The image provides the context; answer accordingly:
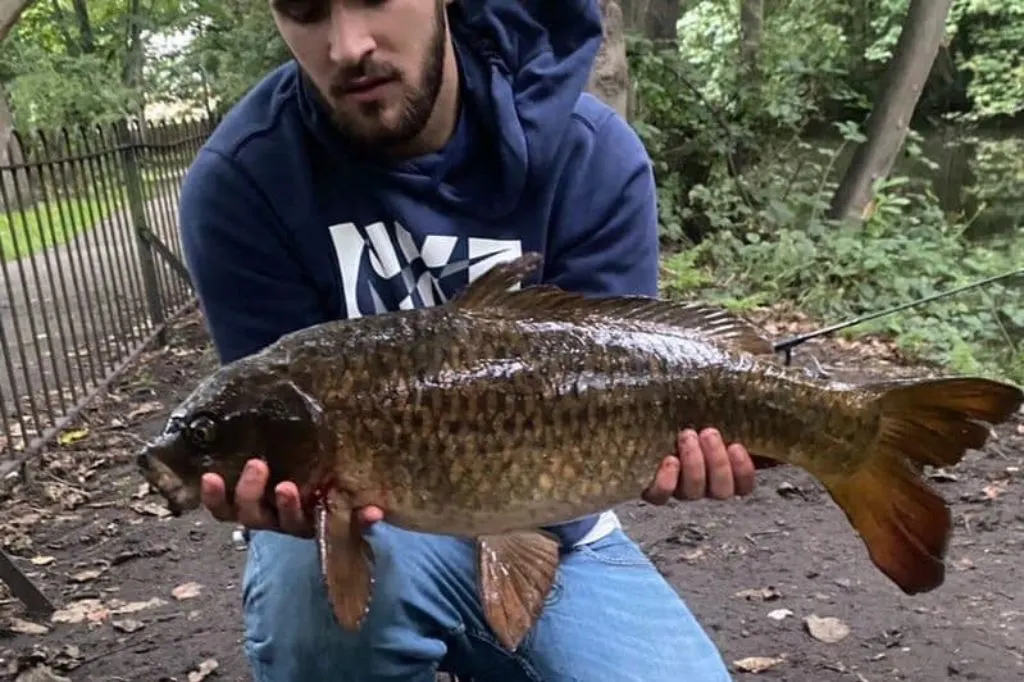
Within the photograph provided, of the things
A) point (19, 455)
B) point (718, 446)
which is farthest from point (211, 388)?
point (19, 455)

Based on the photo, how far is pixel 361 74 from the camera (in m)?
2.16

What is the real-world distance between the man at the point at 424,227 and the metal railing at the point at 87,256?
300 centimetres

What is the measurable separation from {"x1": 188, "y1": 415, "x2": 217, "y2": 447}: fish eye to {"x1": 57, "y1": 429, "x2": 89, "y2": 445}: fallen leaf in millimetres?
4049

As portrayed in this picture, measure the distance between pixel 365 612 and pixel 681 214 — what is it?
758 cm

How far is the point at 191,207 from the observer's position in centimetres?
233

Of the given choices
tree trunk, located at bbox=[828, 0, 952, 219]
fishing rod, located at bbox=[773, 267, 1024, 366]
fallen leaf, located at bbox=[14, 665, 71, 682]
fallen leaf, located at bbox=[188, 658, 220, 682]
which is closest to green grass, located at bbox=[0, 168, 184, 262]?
fallen leaf, located at bbox=[14, 665, 71, 682]

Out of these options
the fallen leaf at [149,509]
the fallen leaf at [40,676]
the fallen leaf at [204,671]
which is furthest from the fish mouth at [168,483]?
the fallen leaf at [149,509]

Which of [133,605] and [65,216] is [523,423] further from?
[65,216]

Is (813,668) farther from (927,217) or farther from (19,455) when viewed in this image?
(927,217)

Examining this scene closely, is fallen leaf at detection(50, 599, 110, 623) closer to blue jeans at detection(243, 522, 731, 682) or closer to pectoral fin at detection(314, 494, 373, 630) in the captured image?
blue jeans at detection(243, 522, 731, 682)

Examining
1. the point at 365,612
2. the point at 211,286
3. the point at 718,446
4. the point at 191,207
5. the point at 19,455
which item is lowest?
the point at 19,455

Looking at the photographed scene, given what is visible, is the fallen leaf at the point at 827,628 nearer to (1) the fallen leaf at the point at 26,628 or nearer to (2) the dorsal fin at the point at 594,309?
(2) the dorsal fin at the point at 594,309

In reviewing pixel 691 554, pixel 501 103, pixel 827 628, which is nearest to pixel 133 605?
pixel 691 554

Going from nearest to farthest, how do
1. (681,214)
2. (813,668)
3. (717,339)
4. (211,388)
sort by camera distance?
(211,388)
(717,339)
(813,668)
(681,214)
